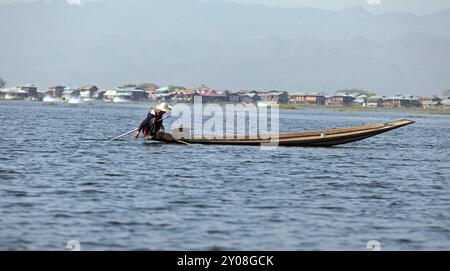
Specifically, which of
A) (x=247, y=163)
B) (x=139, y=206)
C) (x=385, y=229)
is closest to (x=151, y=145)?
(x=247, y=163)

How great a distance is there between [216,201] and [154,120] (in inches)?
715

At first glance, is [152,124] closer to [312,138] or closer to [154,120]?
[154,120]

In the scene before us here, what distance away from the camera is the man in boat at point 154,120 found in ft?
133

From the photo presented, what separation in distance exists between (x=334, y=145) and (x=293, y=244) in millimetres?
27654

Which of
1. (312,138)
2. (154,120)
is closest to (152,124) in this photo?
(154,120)

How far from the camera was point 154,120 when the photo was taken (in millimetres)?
40938

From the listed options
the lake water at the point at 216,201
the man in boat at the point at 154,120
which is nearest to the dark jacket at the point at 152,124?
the man in boat at the point at 154,120

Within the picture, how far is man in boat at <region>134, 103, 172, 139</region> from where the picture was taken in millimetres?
40500

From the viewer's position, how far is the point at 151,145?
42438 millimetres

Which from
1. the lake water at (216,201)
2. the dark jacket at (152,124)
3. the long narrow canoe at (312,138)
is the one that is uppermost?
the dark jacket at (152,124)

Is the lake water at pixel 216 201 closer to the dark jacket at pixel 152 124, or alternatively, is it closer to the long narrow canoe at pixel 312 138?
the dark jacket at pixel 152 124

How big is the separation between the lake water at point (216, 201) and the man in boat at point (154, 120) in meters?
1.33
